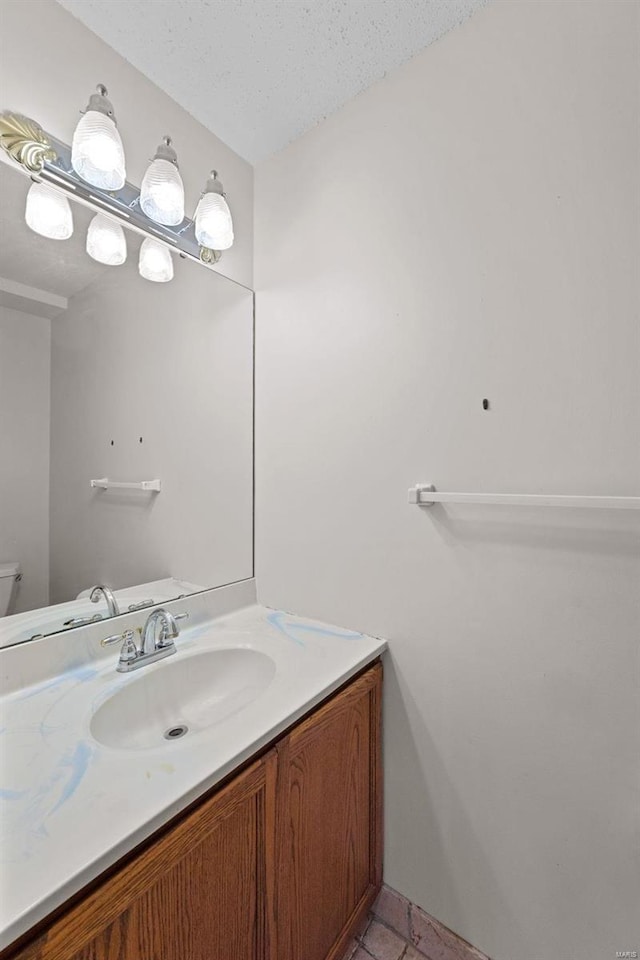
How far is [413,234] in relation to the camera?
1.11 m

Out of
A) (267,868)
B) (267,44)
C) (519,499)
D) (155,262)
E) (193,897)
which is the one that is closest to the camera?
(193,897)

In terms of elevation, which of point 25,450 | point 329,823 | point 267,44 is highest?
point 267,44

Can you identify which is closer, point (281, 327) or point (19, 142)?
point (19, 142)

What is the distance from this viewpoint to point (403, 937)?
1.08 meters

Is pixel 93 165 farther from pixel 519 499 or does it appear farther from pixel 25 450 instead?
pixel 519 499

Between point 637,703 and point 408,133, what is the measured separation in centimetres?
151

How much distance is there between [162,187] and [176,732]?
143cm

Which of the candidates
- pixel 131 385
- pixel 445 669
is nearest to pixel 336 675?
pixel 445 669

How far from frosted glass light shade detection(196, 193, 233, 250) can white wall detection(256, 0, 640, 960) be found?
275 mm

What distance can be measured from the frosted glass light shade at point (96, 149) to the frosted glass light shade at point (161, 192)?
9 cm

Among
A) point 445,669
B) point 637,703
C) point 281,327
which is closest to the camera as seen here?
point 637,703

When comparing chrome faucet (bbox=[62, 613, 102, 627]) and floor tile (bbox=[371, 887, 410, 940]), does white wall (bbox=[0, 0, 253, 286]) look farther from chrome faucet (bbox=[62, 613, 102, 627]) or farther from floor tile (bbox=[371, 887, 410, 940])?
floor tile (bbox=[371, 887, 410, 940])

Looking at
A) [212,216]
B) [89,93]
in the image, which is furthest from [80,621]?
[89,93]

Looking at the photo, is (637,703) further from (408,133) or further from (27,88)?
(27,88)
